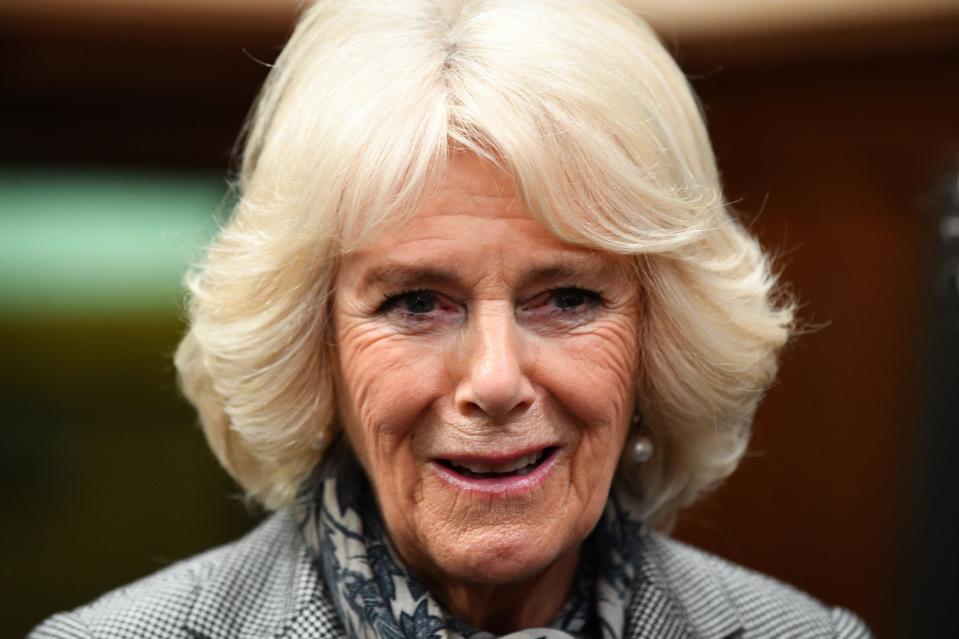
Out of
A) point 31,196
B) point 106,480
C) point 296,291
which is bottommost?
point 106,480

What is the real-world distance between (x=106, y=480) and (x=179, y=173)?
108 centimetres

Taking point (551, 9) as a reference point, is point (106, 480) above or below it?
below

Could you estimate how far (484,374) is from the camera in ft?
5.68

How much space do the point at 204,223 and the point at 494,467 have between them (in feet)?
6.93

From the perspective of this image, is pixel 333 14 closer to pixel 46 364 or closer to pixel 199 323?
pixel 199 323

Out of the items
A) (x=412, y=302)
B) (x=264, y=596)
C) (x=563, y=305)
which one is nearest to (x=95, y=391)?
(x=264, y=596)

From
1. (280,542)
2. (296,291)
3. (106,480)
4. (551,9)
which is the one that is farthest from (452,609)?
(106,480)

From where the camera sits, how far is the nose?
1728 mm

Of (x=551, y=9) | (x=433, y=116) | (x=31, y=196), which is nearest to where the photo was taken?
(x=433, y=116)

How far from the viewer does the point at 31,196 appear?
3785mm

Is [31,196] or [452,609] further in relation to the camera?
[31,196]

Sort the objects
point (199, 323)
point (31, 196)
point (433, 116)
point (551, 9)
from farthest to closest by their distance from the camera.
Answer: point (31, 196), point (199, 323), point (551, 9), point (433, 116)

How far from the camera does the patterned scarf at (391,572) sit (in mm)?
1885

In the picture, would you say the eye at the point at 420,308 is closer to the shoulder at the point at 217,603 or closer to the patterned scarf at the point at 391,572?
the patterned scarf at the point at 391,572
